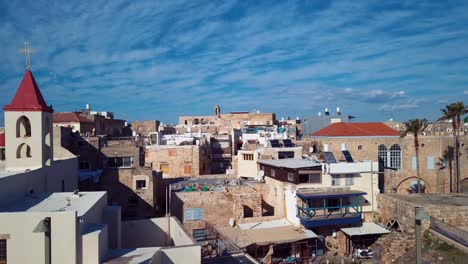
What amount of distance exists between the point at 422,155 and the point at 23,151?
3369cm

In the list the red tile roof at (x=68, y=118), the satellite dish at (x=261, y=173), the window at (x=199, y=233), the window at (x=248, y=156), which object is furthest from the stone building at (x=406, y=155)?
the red tile roof at (x=68, y=118)

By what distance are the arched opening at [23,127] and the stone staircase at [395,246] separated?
69.0 ft

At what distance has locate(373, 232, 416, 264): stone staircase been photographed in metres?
24.2

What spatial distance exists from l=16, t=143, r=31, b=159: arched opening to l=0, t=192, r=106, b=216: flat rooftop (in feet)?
8.79

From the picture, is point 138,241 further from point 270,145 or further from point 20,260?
point 270,145

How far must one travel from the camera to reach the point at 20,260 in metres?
12.2

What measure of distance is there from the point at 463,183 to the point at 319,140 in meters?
14.2

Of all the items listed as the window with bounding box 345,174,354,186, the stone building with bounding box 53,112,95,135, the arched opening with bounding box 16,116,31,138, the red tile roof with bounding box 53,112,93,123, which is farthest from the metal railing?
the red tile roof with bounding box 53,112,93,123

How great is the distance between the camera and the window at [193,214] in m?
26.2

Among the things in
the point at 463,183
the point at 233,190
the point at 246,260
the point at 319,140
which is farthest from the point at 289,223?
the point at 463,183

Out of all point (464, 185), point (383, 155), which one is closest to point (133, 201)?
point (383, 155)

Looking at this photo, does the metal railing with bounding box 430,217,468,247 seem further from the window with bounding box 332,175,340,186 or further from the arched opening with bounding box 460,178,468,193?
the arched opening with bounding box 460,178,468,193

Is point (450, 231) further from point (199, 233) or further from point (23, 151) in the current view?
point (23, 151)

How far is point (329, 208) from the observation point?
25.9 m
